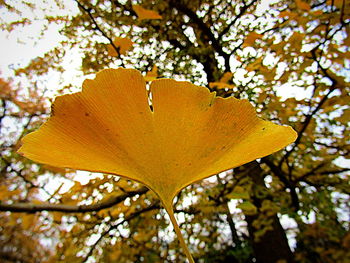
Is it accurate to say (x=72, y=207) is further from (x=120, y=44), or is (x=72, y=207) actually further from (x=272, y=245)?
(x=272, y=245)

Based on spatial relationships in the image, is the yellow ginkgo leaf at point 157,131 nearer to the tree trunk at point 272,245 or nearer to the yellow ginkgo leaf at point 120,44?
the yellow ginkgo leaf at point 120,44

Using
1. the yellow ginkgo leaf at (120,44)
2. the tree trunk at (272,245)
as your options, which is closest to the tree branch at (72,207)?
the yellow ginkgo leaf at (120,44)

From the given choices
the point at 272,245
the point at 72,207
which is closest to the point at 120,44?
the point at 72,207

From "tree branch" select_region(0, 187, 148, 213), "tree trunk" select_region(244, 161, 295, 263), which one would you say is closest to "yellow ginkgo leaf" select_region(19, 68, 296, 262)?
"tree branch" select_region(0, 187, 148, 213)

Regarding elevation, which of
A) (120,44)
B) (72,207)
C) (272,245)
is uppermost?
(120,44)

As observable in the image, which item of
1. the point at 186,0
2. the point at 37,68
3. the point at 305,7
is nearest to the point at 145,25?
the point at 186,0

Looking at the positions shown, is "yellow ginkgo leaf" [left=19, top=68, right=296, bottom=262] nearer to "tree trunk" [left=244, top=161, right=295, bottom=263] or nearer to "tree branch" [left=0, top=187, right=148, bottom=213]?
"tree branch" [left=0, top=187, right=148, bottom=213]

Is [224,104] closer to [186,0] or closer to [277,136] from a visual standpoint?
[277,136]

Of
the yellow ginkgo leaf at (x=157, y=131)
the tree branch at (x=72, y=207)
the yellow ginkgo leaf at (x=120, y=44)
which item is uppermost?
the yellow ginkgo leaf at (x=120, y=44)

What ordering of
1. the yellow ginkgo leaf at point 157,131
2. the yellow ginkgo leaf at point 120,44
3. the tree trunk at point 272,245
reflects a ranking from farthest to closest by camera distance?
the tree trunk at point 272,245, the yellow ginkgo leaf at point 120,44, the yellow ginkgo leaf at point 157,131
